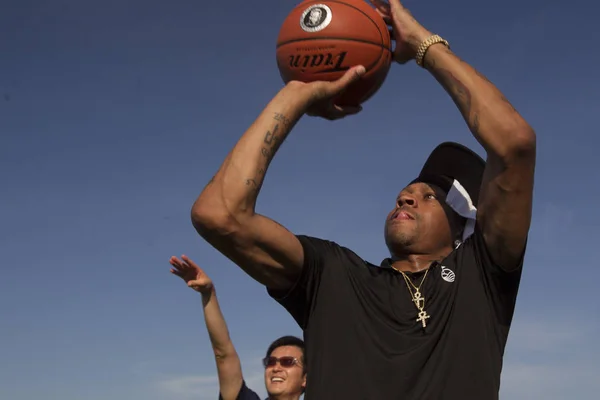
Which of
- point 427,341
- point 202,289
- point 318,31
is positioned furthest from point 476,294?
point 202,289

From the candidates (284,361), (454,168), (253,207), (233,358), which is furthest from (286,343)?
(253,207)

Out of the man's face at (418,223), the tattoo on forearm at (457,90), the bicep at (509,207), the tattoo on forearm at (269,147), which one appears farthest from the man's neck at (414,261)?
the tattoo on forearm at (269,147)

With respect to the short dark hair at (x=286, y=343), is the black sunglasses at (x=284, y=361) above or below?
below

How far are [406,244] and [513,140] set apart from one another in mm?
946

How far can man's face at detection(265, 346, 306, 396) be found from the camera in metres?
7.67

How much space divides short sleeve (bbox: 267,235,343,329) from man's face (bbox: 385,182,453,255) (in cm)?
48

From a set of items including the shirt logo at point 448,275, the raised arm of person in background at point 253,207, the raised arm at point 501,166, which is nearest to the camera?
the raised arm of person in background at point 253,207

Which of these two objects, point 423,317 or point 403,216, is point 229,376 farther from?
point 423,317

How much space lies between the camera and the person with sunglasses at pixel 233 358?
303 inches

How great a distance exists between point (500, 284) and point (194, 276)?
452 cm

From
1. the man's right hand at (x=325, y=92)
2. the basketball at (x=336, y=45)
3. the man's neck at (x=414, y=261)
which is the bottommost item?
the man's neck at (x=414, y=261)

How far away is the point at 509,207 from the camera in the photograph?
3.87 m

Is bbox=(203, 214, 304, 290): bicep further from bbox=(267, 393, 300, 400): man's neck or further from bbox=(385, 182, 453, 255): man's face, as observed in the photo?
bbox=(267, 393, 300, 400): man's neck

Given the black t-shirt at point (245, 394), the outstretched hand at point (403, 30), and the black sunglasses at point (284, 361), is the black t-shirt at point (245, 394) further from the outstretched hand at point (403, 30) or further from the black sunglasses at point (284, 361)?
the outstretched hand at point (403, 30)
